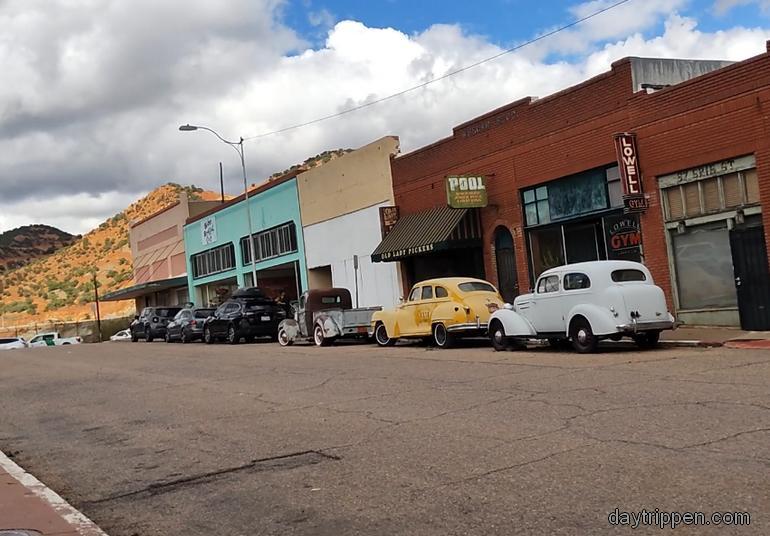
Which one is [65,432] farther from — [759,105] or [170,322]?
[170,322]

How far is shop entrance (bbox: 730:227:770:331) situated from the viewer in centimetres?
1727

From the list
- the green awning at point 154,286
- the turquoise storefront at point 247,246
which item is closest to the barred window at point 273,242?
the turquoise storefront at point 247,246

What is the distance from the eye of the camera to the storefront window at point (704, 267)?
61.2 feet

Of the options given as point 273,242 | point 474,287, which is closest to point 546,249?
point 474,287

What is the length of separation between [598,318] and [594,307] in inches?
10.9

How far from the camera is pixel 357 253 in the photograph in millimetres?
33562

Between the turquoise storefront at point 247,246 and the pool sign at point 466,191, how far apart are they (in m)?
14.0

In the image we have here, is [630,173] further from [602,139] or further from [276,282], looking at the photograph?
[276,282]

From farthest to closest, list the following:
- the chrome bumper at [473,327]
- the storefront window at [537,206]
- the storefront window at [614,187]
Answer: the storefront window at [537,206] < the storefront window at [614,187] < the chrome bumper at [473,327]

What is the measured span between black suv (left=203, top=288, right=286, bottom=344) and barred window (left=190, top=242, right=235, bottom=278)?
14795mm

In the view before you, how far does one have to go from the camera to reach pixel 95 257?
103 metres

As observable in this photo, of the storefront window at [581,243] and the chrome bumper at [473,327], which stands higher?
the storefront window at [581,243]

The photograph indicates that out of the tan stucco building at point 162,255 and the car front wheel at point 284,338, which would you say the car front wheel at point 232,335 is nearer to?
the car front wheel at point 284,338

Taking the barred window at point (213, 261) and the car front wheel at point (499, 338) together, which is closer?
the car front wheel at point (499, 338)
